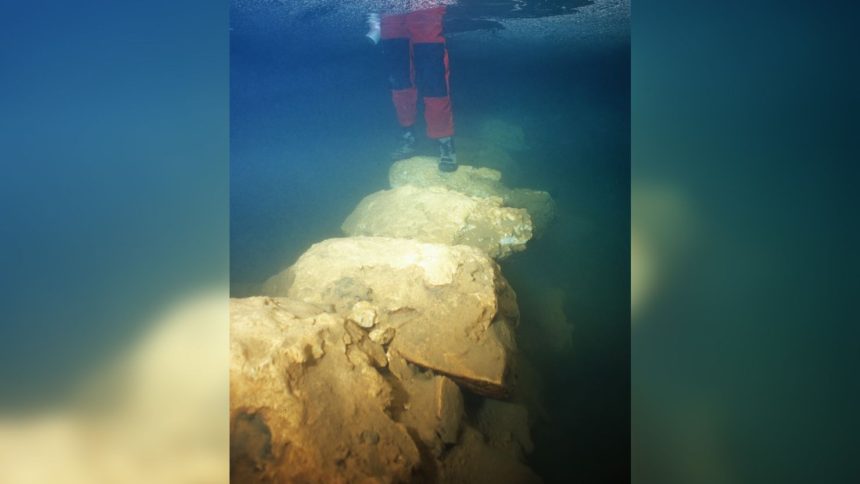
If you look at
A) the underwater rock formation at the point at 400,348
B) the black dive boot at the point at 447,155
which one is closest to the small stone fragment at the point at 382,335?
the underwater rock formation at the point at 400,348

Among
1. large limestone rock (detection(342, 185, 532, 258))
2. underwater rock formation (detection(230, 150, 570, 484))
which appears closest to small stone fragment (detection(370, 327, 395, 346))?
underwater rock formation (detection(230, 150, 570, 484))

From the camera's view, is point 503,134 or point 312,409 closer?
point 312,409

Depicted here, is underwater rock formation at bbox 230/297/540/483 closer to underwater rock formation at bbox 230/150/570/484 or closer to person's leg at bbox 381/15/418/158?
underwater rock formation at bbox 230/150/570/484

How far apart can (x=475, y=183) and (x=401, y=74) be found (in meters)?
0.53

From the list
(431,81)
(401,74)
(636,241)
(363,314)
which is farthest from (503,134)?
(363,314)

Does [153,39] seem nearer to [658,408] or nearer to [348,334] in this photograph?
[348,334]

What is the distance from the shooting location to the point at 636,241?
7.20 ft

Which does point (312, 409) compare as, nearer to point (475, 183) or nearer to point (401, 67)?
point (475, 183)

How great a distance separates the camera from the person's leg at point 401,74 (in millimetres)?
2150

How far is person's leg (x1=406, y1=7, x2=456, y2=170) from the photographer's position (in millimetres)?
2156

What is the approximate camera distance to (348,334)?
2068 mm

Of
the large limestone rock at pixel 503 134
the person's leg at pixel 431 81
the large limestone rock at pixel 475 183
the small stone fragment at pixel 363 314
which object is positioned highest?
the person's leg at pixel 431 81

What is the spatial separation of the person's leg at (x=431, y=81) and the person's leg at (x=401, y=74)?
0.09 ft

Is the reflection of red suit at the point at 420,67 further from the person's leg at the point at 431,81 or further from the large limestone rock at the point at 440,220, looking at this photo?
the large limestone rock at the point at 440,220
